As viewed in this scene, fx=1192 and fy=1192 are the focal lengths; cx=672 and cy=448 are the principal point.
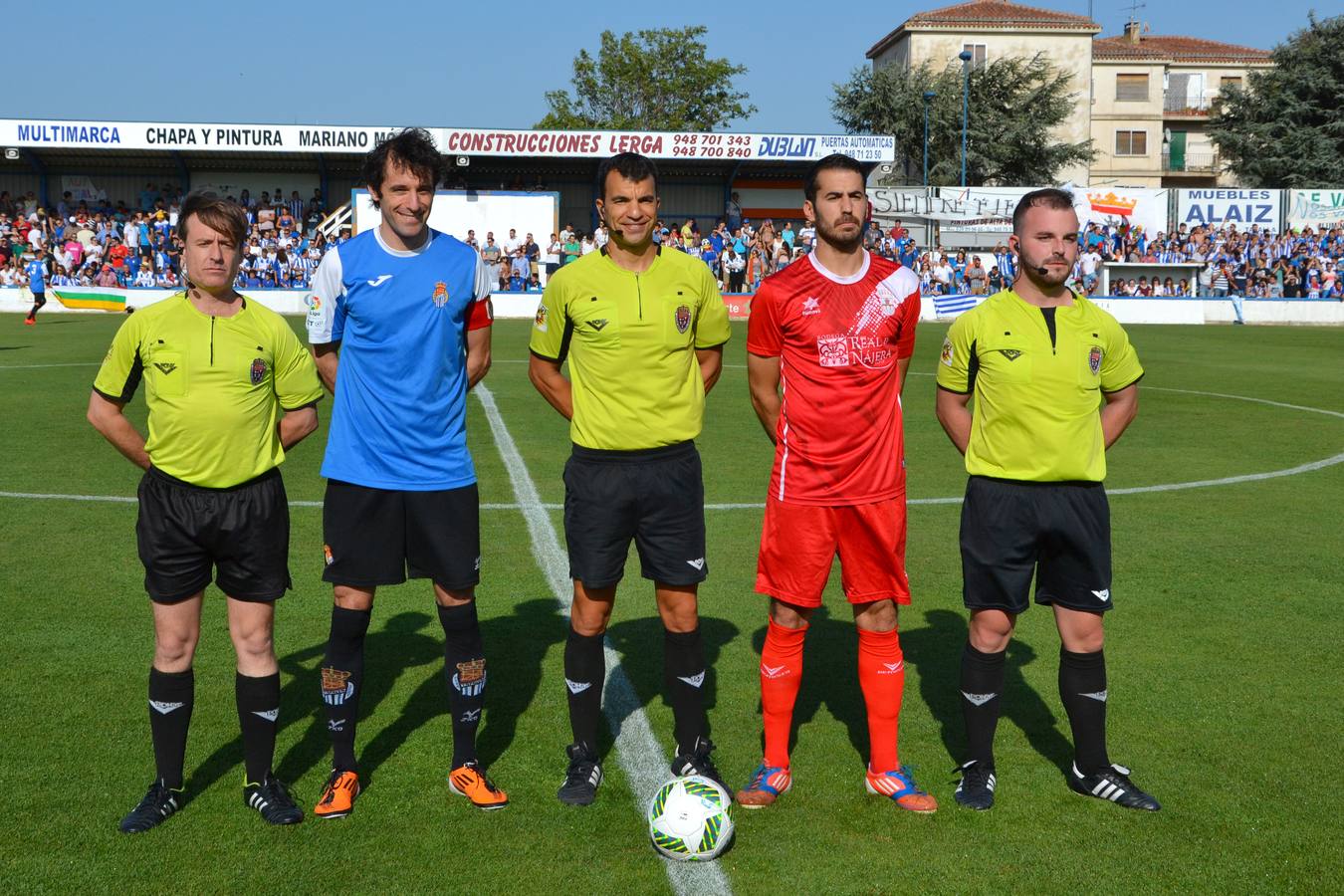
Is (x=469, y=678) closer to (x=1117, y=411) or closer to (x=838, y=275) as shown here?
(x=838, y=275)

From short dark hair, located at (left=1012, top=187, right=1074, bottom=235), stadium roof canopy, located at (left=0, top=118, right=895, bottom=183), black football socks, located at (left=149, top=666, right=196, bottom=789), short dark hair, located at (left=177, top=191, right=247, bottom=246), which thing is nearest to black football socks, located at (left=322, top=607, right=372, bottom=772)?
black football socks, located at (left=149, top=666, right=196, bottom=789)

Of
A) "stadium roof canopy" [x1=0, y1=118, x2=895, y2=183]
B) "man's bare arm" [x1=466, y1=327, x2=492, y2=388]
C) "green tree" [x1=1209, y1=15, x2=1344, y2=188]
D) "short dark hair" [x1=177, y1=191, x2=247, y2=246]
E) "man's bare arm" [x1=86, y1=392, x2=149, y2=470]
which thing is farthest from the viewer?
"green tree" [x1=1209, y1=15, x2=1344, y2=188]

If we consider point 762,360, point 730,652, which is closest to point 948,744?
point 730,652

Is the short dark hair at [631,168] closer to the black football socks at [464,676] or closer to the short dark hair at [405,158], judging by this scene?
the short dark hair at [405,158]

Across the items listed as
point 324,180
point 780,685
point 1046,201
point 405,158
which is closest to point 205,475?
point 405,158

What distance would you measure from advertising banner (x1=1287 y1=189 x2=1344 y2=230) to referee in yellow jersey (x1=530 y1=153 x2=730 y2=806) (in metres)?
43.2

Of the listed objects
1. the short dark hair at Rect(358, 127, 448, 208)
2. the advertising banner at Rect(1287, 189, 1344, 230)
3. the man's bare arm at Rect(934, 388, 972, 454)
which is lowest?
the man's bare arm at Rect(934, 388, 972, 454)

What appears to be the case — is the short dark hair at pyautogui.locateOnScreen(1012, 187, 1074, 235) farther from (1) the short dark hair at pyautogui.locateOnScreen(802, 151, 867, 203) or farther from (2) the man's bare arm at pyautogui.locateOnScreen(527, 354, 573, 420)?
(2) the man's bare arm at pyautogui.locateOnScreen(527, 354, 573, 420)

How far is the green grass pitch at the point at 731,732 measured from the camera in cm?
372

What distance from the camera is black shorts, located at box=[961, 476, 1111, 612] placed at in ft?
13.8

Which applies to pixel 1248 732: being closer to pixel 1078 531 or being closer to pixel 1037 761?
pixel 1037 761

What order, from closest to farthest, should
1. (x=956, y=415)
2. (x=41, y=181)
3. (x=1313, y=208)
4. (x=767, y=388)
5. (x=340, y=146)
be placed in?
(x=767, y=388) < (x=956, y=415) < (x=340, y=146) < (x=1313, y=208) < (x=41, y=181)

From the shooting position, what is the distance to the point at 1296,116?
195 ft

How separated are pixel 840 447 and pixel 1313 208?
43647mm
